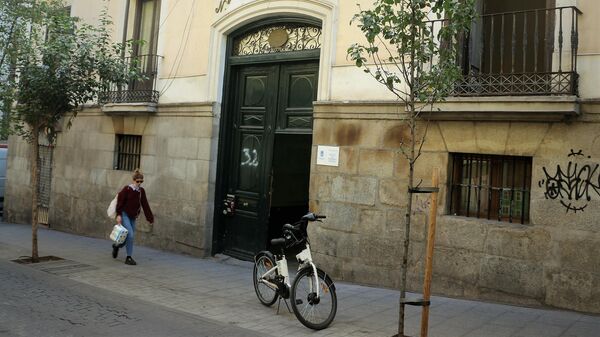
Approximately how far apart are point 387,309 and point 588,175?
2.94 metres

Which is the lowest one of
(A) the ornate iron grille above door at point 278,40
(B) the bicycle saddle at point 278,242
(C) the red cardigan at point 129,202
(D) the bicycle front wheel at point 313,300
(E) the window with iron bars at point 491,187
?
(D) the bicycle front wheel at point 313,300

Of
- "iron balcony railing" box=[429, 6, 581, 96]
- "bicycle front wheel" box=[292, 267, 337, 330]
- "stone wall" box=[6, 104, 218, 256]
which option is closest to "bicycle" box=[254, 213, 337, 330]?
"bicycle front wheel" box=[292, 267, 337, 330]

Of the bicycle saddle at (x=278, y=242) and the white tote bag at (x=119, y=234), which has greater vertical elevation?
the bicycle saddle at (x=278, y=242)

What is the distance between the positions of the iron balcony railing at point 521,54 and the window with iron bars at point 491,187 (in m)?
0.98

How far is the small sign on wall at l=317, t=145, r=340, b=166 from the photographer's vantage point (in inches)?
337

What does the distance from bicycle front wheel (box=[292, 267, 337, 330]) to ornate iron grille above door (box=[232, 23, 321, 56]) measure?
15.4 feet

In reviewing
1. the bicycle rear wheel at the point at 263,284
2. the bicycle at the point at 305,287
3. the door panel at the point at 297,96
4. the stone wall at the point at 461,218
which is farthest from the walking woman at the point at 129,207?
the bicycle at the point at 305,287

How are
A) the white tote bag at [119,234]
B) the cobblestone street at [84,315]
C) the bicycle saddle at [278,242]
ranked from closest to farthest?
1. the cobblestone street at [84,315]
2. the bicycle saddle at [278,242]
3. the white tote bag at [119,234]

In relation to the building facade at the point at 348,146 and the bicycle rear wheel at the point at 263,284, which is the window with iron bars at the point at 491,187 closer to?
the building facade at the point at 348,146

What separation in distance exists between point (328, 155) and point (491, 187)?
257cm

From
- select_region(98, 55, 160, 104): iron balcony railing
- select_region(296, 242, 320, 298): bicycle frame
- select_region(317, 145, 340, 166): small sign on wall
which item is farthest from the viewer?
select_region(98, 55, 160, 104): iron balcony railing

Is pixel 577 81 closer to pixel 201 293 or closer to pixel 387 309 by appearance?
pixel 387 309

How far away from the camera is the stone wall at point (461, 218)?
6.56 m

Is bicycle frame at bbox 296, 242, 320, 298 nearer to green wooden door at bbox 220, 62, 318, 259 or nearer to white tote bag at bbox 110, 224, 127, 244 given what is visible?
green wooden door at bbox 220, 62, 318, 259
